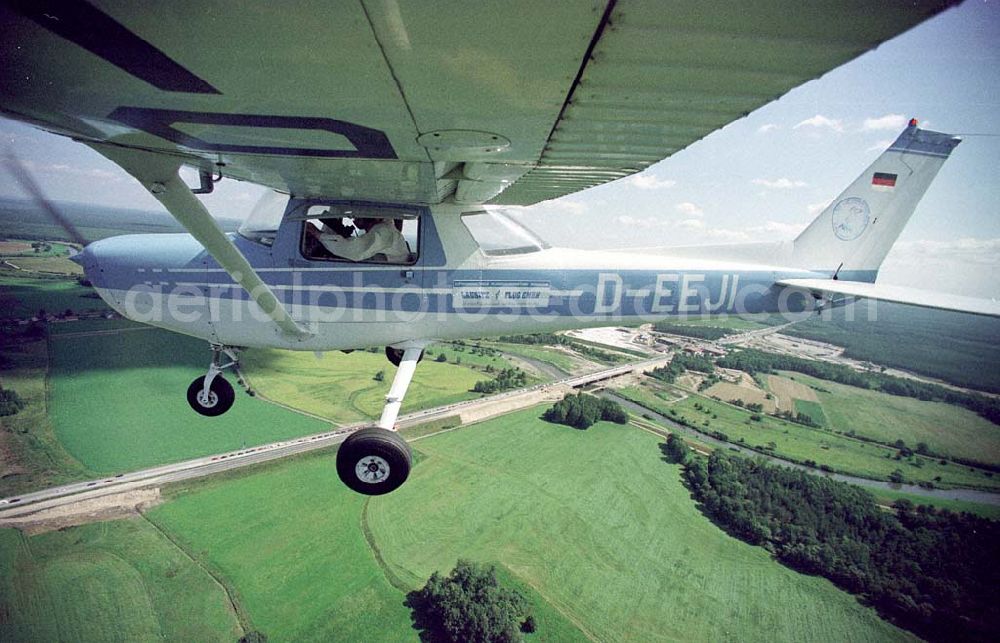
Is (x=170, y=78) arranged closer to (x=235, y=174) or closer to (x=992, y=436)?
(x=235, y=174)

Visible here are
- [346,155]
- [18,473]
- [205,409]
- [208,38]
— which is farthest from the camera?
[18,473]

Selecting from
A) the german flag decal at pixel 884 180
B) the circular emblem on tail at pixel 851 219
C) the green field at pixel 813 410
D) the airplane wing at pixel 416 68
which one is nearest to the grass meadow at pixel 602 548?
the circular emblem on tail at pixel 851 219

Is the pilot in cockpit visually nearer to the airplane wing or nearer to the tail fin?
the airplane wing

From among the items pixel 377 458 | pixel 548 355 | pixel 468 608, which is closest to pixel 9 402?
pixel 468 608

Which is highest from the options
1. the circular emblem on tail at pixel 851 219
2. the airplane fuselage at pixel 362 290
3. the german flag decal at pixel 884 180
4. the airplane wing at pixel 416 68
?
the german flag decal at pixel 884 180

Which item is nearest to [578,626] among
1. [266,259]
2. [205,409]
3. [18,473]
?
[205,409]

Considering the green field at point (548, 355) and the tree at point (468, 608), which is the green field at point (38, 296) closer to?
the green field at point (548, 355)
